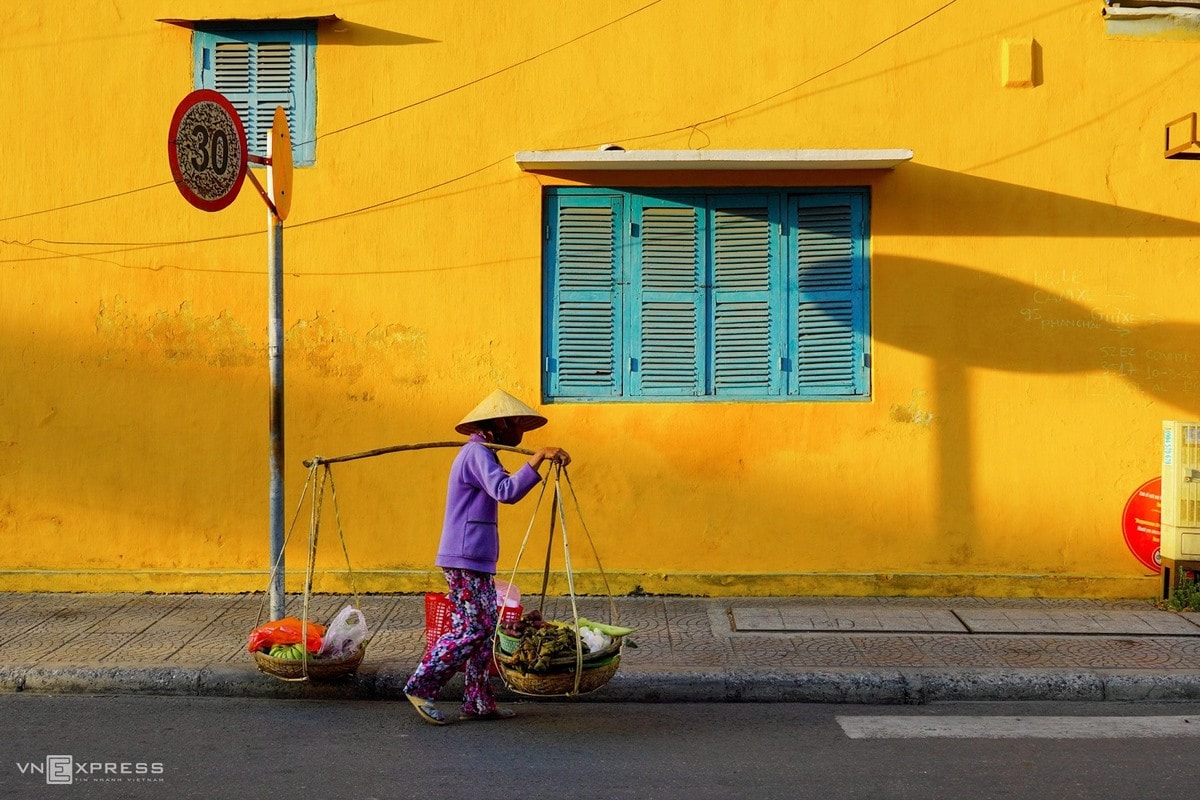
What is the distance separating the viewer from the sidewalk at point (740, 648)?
7047mm

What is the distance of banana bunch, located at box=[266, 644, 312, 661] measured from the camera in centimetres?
677

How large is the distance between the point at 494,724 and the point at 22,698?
2.59 meters

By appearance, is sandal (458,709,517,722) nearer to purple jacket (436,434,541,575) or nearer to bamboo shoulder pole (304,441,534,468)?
purple jacket (436,434,541,575)

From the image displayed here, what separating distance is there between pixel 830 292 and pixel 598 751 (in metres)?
4.65

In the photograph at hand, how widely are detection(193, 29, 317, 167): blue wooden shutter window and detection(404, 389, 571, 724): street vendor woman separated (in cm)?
408

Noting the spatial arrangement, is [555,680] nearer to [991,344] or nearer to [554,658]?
[554,658]

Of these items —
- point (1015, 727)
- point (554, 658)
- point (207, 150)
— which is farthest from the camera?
point (207, 150)

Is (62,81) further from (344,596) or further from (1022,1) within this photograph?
(1022,1)

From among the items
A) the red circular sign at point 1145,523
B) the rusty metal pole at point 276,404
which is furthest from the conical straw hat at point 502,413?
the red circular sign at point 1145,523

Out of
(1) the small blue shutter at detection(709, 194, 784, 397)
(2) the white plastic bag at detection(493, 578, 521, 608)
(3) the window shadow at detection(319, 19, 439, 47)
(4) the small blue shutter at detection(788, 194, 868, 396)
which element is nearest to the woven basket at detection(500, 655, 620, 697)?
(2) the white plastic bag at detection(493, 578, 521, 608)

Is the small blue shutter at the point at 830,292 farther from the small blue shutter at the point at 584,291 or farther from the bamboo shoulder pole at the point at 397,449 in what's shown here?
the bamboo shoulder pole at the point at 397,449

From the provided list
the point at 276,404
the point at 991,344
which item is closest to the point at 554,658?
the point at 276,404

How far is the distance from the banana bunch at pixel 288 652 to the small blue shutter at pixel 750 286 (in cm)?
401

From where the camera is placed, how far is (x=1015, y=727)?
6.41 metres
